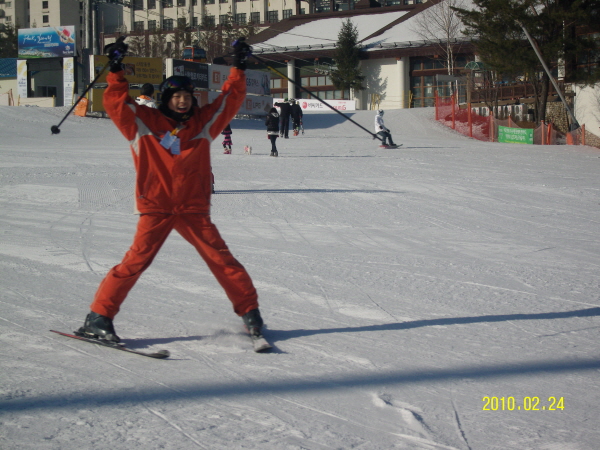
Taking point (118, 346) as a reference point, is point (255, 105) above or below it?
above

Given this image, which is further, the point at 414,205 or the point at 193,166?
the point at 414,205

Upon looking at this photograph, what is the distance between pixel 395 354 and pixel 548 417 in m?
0.90

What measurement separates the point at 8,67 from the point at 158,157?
46190mm

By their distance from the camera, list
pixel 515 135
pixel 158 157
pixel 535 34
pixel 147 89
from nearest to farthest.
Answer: pixel 158 157, pixel 147 89, pixel 515 135, pixel 535 34

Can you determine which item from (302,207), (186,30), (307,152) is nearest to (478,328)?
(302,207)

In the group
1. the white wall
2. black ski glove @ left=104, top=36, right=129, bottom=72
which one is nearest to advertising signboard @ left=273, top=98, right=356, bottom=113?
the white wall

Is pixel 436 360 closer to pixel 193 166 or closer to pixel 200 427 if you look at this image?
pixel 200 427

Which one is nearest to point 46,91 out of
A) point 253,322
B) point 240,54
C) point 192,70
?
point 192,70

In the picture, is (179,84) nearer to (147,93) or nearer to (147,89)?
(147,89)

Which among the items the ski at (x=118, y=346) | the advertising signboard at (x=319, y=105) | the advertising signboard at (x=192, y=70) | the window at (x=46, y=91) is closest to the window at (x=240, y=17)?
the window at (x=46, y=91)

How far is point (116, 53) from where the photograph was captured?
3416 millimetres

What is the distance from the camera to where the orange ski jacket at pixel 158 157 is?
10.7 feet

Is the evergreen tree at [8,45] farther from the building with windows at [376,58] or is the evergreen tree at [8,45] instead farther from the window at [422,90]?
the window at [422,90]

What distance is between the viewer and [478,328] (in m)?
3.79
